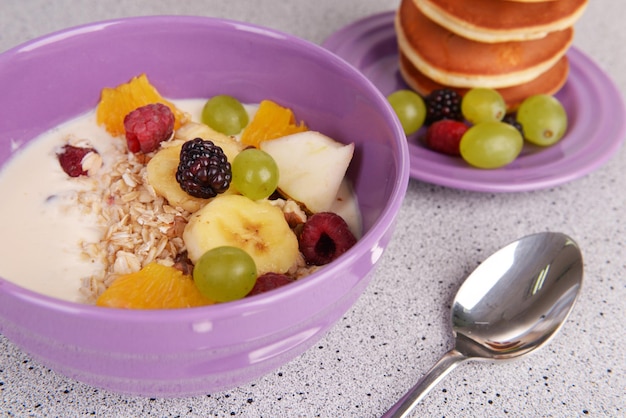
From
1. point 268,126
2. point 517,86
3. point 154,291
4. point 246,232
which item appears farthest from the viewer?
point 517,86

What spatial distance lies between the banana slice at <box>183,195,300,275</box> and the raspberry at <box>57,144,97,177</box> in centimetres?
23

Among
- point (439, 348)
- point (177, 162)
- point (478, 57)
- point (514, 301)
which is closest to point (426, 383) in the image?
point (439, 348)

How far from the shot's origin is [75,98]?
1112 millimetres

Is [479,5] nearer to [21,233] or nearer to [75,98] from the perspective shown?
[75,98]

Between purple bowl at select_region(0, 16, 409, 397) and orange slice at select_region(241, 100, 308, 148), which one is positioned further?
orange slice at select_region(241, 100, 308, 148)

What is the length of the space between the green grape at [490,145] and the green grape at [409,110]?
0.11 metres

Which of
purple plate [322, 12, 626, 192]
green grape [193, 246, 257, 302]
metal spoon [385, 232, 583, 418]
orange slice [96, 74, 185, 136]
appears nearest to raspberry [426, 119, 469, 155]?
purple plate [322, 12, 626, 192]

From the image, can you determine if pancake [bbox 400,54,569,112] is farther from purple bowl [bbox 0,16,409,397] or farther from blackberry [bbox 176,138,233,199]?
blackberry [bbox 176,138,233,199]

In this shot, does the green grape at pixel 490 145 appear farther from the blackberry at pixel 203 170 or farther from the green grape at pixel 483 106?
the blackberry at pixel 203 170

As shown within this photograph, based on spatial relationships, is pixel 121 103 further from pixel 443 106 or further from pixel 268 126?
pixel 443 106

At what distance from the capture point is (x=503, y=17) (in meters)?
1.30

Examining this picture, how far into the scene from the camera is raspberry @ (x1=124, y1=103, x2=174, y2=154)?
1.03 meters

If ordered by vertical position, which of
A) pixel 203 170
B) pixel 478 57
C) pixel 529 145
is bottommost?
pixel 529 145

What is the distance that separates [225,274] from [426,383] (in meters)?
0.32
